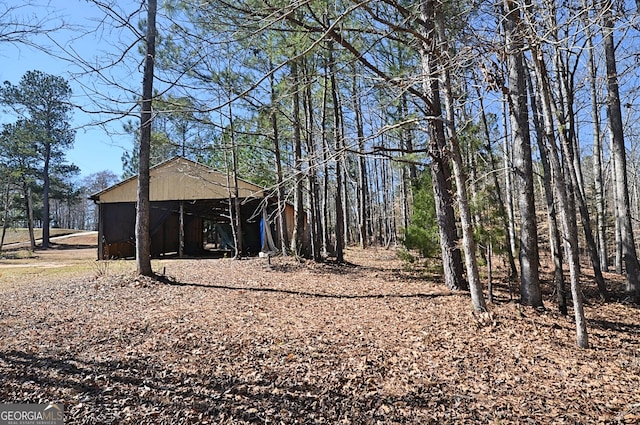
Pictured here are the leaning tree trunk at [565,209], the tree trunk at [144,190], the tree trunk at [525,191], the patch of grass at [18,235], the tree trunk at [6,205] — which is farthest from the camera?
the patch of grass at [18,235]

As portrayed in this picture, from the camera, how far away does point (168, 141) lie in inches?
379

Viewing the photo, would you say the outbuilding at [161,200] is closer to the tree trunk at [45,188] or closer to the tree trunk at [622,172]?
the tree trunk at [622,172]

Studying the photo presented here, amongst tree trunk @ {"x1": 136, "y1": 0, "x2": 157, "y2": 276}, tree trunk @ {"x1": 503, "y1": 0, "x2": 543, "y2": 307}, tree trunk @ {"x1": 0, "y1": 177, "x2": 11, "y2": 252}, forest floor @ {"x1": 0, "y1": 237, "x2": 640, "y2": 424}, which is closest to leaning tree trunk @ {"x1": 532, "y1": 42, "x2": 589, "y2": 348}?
forest floor @ {"x1": 0, "y1": 237, "x2": 640, "y2": 424}

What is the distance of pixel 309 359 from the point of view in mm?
3656

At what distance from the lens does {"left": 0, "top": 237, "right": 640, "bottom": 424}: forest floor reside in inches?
108

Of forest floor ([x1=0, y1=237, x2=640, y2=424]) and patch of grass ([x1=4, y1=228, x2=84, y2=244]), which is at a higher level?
patch of grass ([x1=4, y1=228, x2=84, y2=244])

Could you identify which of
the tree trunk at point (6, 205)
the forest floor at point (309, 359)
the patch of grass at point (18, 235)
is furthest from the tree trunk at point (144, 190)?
the patch of grass at point (18, 235)

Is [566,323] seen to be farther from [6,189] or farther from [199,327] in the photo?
[6,189]

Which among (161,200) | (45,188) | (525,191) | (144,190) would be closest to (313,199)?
(144,190)

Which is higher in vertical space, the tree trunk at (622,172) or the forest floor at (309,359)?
the tree trunk at (622,172)

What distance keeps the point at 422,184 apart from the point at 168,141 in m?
6.89

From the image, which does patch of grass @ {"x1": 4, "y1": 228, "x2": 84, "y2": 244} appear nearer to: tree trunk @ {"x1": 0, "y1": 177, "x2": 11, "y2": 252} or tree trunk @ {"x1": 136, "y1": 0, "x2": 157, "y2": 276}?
tree trunk @ {"x1": 0, "y1": 177, "x2": 11, "y2": 252}

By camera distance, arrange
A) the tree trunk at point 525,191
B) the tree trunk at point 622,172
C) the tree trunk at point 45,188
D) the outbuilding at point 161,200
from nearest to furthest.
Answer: the tree trunk at point 525,191 → the tree trunk at point 622,172 → the outbuilding at point 161,200 → the tree trunk at point 45,188

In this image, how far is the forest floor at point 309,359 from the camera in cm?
274
